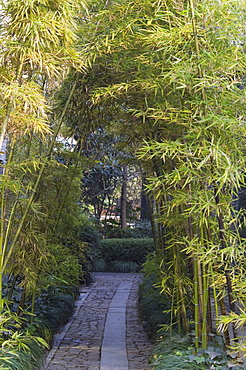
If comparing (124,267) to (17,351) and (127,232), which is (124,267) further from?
(17,351)

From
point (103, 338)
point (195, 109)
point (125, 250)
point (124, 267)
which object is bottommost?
point (103, 338)

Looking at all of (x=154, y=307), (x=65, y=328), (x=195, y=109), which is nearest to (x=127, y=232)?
(x=65, y=328)

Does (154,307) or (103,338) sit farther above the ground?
(154,307)

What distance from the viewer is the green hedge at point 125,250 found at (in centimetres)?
1009

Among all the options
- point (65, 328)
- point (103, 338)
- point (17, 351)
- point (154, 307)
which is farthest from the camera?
point (65, 328)

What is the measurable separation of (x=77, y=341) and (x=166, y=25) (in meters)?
3.23

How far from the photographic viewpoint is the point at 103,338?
4.69m

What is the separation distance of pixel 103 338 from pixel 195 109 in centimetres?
283

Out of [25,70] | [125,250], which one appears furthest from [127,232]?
[25,70]

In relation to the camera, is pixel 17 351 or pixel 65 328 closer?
pixel 17 351

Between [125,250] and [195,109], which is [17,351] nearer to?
[195,109]

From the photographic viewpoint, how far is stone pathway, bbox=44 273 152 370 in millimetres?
3885

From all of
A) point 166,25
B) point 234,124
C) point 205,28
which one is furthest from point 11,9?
point 234,124

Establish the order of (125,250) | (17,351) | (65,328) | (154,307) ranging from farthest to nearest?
(125,250) → (65,328) → (154,307) → (17,351)
